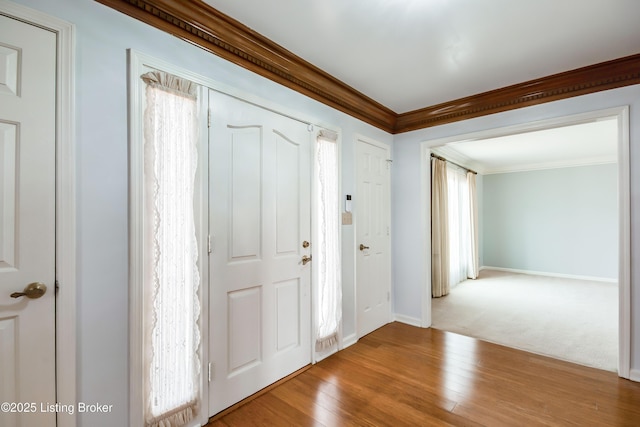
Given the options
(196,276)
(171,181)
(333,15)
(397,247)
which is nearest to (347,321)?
(397,247)

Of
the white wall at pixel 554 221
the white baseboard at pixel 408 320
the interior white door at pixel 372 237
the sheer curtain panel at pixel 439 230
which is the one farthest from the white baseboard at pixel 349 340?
the white wall at pixel 554 221

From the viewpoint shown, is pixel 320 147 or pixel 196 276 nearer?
pixel 196 276

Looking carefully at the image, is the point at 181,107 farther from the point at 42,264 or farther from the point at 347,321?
the point at 347,321

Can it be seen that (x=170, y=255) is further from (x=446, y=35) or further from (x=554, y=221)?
(x=554, y=221)

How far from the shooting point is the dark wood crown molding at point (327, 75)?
1.68 meters

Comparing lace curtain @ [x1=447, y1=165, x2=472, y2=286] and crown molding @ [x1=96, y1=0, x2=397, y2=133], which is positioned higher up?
crown molding @ [x1=96, y1=0, x2=397, y2=133]

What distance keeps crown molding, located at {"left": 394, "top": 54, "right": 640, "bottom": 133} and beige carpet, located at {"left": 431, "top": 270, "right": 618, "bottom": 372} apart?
2.50 m

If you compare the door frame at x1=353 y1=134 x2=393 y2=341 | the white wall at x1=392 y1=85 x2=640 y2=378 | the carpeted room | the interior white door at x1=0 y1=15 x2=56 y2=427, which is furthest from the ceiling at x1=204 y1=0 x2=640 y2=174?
the carpeted room

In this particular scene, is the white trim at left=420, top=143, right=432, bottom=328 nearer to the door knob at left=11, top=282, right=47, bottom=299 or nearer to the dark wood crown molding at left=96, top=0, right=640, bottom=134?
the dark wood crown molding at left=96, top=0, right=640, bottom=134

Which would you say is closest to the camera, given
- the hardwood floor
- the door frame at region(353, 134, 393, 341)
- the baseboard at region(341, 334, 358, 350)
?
the hardwood floor

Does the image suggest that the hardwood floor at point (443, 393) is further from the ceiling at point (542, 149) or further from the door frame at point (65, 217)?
the ceiling at point (542, 149)

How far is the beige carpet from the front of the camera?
2.94 m

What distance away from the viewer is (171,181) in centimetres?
167

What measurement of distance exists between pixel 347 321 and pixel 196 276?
178cm
